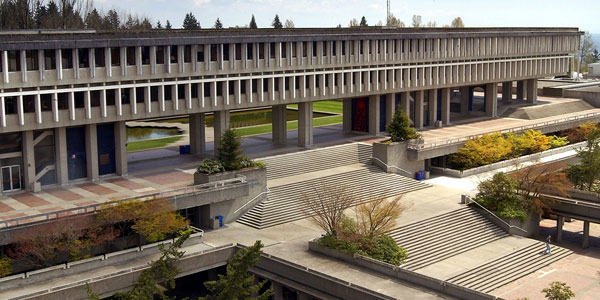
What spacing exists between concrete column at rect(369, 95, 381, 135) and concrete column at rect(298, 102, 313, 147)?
956cm

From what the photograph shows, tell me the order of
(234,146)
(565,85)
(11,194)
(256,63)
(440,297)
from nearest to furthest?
(440,297)
(11,194)
(234,146)
(256,63)
(565,85)

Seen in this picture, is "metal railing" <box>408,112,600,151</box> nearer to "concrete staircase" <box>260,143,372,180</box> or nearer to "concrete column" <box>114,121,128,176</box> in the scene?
"concrete staircase" <box>260,143,372,180</box>

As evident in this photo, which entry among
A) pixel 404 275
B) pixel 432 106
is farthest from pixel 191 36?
pixel 432 106

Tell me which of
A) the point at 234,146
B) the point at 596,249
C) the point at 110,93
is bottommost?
the point at 596,249

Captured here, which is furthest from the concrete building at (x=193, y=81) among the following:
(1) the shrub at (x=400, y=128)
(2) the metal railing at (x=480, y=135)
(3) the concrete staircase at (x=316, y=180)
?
(2) the metal railing at (x=480, y=135)

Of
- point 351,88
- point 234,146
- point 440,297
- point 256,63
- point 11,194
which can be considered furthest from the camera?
point 351,88

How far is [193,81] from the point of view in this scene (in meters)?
60.4

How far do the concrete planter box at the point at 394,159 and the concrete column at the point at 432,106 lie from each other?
16775 mm

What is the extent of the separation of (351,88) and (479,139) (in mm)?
13786

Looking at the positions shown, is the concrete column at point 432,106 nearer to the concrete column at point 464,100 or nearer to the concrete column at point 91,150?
the concrete column at point 464,100

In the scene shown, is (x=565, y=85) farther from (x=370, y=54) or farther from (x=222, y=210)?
(x=222, y=210)

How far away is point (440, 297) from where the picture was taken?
4181 centimetres

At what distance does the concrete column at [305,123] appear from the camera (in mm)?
70750

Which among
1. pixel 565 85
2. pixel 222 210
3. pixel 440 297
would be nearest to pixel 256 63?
pixel 222 210
